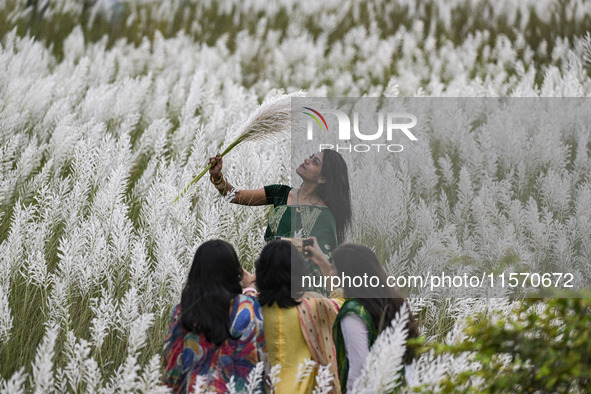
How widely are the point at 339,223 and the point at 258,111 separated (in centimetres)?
90

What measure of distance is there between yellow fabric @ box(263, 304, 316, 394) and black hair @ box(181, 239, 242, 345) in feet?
0.72

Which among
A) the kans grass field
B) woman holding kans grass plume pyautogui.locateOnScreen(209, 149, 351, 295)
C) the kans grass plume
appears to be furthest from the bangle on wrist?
the kans grass plume

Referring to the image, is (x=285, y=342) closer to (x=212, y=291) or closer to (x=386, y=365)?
(x=212, y=291)

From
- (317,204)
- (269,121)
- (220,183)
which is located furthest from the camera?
(220,183)

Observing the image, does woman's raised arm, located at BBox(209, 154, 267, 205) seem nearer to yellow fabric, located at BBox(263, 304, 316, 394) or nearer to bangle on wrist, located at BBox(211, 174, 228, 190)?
bangle on wrist, located at BBox(211, 174, 228, 190)

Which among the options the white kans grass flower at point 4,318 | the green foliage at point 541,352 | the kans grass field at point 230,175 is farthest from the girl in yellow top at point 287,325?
the white kans grass flower at point 4,318

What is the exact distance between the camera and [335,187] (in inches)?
166

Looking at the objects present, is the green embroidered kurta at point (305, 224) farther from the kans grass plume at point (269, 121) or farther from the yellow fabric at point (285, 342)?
the yellow fabric at point (285, 342)

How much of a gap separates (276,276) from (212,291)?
1.06 ft

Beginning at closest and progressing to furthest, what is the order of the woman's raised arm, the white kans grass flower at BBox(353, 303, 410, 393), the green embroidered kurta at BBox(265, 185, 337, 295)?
the white kans grass flower at BBox(353, 303, 410, 393) → the green embroidered kurta at BBox(265, 185, 337, 295) → the woman's raised arm

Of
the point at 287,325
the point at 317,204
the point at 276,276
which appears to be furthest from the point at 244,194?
the point at 287,325

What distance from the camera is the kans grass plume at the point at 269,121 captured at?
12.7 ft

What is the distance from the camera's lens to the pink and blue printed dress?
3.05 metres

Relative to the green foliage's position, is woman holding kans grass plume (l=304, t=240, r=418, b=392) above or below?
above
